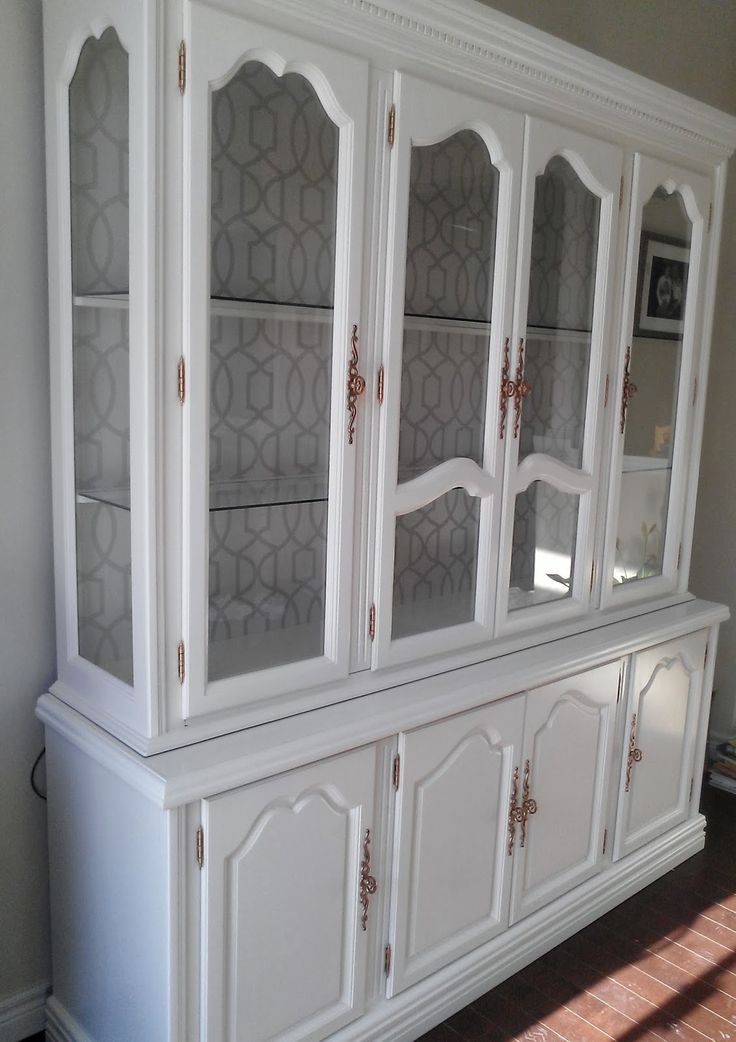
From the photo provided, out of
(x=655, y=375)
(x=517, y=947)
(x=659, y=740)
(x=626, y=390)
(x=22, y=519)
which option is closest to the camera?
(x=22, y=519)

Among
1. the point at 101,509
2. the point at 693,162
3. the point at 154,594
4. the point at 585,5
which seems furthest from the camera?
the point at 585,5

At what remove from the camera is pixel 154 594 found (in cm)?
145

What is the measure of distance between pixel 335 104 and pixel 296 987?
1.59 metres

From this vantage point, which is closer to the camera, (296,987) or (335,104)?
(335,104)

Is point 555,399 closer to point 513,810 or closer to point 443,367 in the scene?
point 443,367

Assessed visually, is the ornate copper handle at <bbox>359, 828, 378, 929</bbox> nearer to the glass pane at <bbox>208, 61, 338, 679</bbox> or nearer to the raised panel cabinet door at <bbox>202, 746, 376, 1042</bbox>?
A: the raised panel cabinet door at <bbox>202, 746, 376, 1042</bbox>

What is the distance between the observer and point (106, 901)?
1.64m

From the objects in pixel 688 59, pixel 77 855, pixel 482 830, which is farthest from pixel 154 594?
pixel 688 59

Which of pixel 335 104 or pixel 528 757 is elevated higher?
pixel 335 104

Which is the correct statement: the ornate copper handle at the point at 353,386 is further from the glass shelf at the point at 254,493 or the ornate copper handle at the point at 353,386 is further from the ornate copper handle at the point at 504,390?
the ornate copper handle at the point at 504,390

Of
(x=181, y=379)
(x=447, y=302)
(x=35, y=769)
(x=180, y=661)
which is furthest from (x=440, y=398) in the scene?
(x=35, y=769)

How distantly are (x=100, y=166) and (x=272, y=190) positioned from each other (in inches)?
11.3

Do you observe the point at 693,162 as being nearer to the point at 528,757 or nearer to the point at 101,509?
the point at 528,757

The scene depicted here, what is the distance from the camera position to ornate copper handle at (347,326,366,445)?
1643 mm
